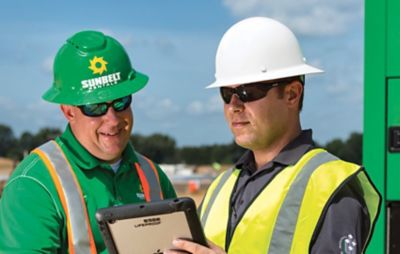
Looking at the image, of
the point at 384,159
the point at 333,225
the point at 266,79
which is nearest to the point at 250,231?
the point at 333,225

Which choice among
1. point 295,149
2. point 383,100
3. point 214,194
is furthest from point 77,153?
point 383,100

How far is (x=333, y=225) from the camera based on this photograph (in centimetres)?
220

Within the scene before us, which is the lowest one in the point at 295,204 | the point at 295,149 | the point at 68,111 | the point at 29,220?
the point at 29,220

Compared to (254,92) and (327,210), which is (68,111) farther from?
Answer: (327,210)

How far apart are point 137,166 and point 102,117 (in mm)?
371

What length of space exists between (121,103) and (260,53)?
676mm

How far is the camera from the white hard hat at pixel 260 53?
101 inches

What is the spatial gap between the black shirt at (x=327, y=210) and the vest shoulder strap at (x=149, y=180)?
0.54m

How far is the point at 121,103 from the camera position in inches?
115

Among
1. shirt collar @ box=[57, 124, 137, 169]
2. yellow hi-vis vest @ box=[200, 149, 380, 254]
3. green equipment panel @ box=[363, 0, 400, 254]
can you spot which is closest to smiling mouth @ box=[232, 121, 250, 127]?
yellow hi-vis vest @ box=[200, 149, 380, 254]

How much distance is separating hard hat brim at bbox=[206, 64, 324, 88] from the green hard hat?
0.50 m

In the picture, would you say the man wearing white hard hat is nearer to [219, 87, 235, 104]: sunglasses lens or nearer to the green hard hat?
[219, 87, 235, 104]: sunglasses lens

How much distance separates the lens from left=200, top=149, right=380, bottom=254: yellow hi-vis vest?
225cm

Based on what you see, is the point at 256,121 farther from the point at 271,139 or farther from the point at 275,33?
the point at 275,33
